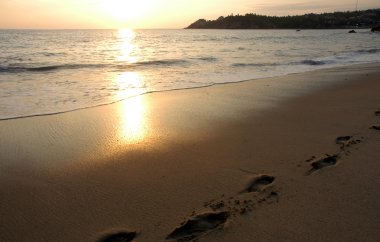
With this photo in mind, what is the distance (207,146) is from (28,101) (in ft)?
15.4

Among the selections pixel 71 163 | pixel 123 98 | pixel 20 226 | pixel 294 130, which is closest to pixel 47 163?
pixel 71 163

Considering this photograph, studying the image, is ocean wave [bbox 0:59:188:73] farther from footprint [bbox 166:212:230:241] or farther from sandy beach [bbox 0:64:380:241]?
footprint [bbox 166:212:230:241]

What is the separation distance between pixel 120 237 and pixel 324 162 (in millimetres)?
2435

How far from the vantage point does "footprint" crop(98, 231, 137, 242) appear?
256 centimetres

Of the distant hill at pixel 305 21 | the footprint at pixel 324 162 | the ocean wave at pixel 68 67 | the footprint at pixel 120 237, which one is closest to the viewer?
the footprint at pixel 120 237

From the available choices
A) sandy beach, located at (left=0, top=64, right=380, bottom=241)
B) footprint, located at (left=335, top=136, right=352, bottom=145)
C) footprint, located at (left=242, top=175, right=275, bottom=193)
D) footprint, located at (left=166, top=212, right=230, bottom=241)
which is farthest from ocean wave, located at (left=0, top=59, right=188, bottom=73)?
footprint, located at (left=166, top=212, right=230, bottom=241)

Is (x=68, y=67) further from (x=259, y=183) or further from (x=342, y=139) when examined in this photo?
(x=259, y=183)

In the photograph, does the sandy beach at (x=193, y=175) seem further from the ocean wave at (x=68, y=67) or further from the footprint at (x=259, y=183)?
the ocean wave at (x=68, y=67)

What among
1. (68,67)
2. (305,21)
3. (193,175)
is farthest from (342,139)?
(305,21)

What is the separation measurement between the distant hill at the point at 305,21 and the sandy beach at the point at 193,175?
395 ft

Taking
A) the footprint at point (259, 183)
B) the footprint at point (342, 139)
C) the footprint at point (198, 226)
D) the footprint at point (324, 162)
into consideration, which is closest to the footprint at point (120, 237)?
the footprint at point (198, 226)

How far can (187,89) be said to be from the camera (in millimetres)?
9188

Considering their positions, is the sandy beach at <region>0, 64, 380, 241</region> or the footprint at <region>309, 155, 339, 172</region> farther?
the footprint at <region>309, 155, 339, 172</region>

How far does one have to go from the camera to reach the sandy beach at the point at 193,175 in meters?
2.68
